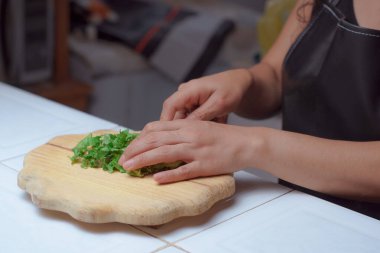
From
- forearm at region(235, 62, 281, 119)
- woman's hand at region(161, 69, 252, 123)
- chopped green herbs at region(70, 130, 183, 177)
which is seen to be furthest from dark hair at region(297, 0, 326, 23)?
chopped green herbs at region(70, 130, 183, 177)

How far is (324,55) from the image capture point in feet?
3.65

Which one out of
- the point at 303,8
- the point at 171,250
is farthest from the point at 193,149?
the point at 303,8

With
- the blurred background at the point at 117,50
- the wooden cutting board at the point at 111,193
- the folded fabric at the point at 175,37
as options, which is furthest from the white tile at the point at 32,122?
the folded fabric at the point at 175,37

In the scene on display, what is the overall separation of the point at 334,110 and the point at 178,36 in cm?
159

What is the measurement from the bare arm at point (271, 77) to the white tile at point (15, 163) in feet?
1.42

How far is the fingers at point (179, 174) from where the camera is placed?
0.81 metres

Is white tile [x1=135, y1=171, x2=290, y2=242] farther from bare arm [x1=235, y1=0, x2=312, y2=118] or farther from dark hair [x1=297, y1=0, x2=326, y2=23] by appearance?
dark hair [x1=297, y1=0, x2=326, y2=23]

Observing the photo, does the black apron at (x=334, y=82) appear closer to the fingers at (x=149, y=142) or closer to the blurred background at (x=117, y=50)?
the fingers at (x=149, y=142)

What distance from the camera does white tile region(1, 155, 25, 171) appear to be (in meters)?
0.92

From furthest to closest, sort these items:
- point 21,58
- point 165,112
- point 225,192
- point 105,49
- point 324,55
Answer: point 105,49, point 21,58, point 324,55, point 165,112, point 225,192

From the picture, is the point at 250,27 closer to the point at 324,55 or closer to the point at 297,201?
the point at 324,55

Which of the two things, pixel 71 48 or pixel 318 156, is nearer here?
pixel 318 156

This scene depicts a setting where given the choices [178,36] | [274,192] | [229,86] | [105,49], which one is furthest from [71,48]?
[274,192]

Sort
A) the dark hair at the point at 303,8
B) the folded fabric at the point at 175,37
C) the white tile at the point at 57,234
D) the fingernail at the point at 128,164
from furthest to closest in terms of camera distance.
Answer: the folded fabric at the point at 175,37
the dark hair at the point at 303,8
the fingernail at the point at 128,164
the white tile at the point at 57,234
